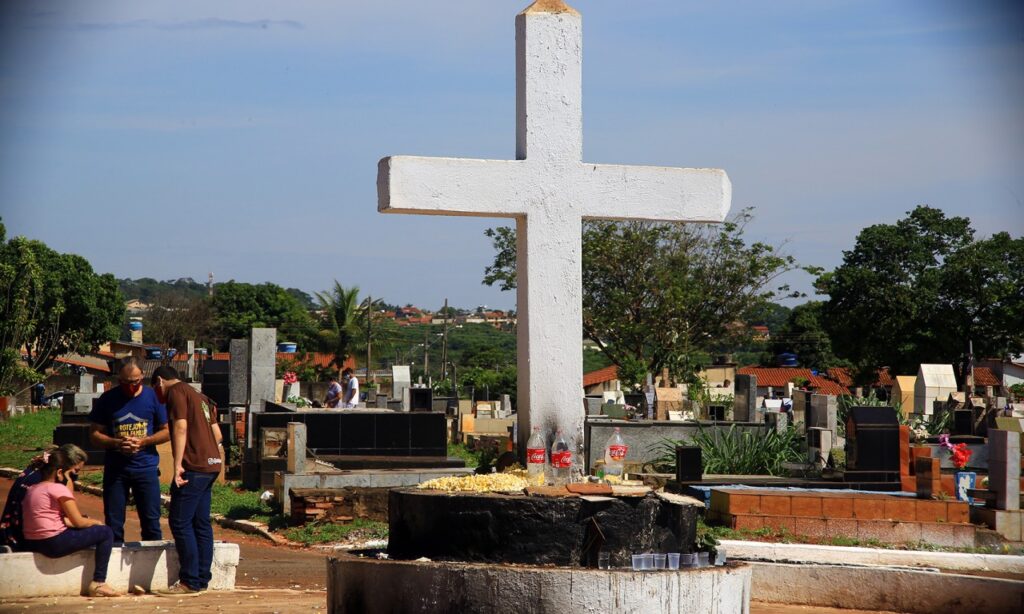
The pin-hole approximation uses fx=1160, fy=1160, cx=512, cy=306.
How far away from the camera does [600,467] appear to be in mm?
6957

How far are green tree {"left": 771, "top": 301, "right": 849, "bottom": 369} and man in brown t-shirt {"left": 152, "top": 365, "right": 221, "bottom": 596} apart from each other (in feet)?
219

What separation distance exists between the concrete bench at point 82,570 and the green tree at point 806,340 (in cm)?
6686

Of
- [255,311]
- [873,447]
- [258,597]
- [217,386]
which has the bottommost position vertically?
[258,597]

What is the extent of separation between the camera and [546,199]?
6.61m

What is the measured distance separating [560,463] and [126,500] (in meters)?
3.29

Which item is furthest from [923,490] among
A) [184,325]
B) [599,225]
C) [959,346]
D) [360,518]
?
[184,325]

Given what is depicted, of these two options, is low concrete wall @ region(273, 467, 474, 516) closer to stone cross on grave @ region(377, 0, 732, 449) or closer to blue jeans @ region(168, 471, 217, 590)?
blue jeans @ region(168, 471, 217, 590)

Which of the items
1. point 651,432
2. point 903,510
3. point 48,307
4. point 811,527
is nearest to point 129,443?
point 811,527

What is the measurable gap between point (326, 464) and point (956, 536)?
788 cm

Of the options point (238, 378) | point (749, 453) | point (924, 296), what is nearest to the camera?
point (749, 453)

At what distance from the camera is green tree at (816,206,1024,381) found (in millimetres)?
49125

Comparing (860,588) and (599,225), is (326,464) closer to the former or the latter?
(860,588)

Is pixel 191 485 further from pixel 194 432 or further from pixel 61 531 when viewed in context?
pixel 61 531

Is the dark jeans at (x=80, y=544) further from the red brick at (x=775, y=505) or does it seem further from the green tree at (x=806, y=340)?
the green tree at (x=806, y=340)
